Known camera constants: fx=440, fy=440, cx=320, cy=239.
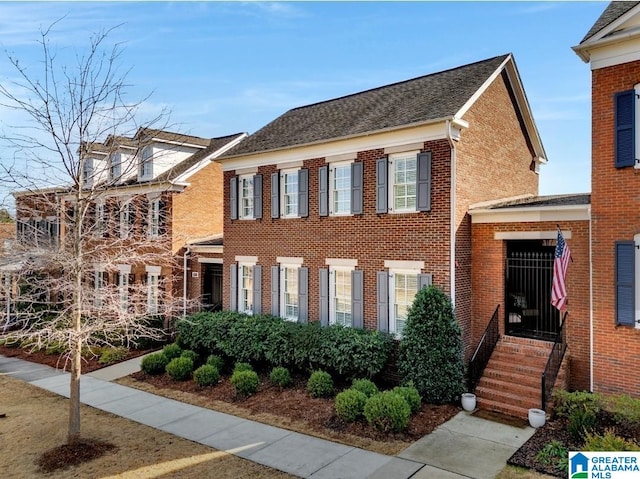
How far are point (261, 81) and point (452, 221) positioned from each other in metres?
7.65

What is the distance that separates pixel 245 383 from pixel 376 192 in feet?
22.4

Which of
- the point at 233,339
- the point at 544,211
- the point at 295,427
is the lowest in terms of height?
the point at 295,427

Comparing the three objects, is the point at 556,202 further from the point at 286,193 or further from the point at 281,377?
the point at 281,377

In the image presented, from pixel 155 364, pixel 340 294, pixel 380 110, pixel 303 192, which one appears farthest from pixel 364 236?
pixel 155 364

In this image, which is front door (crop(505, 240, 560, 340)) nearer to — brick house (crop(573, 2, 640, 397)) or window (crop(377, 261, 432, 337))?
brick house (crop(573, 2, 640, 397))

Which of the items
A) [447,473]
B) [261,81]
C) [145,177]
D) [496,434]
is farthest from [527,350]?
[145,177]

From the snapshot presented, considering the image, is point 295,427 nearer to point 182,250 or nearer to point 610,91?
point 610,91

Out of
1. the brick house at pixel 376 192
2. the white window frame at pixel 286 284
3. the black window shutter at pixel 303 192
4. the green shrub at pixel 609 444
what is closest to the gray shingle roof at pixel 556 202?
the brick house at pixel 376 192

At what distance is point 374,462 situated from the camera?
8.54 meters

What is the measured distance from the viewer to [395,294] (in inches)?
518

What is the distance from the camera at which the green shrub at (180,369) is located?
14.3 meters

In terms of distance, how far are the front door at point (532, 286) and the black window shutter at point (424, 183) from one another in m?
2.79

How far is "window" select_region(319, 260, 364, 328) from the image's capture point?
13841mm

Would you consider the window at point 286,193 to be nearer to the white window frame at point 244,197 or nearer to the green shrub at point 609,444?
the white window frame at point 244,197
